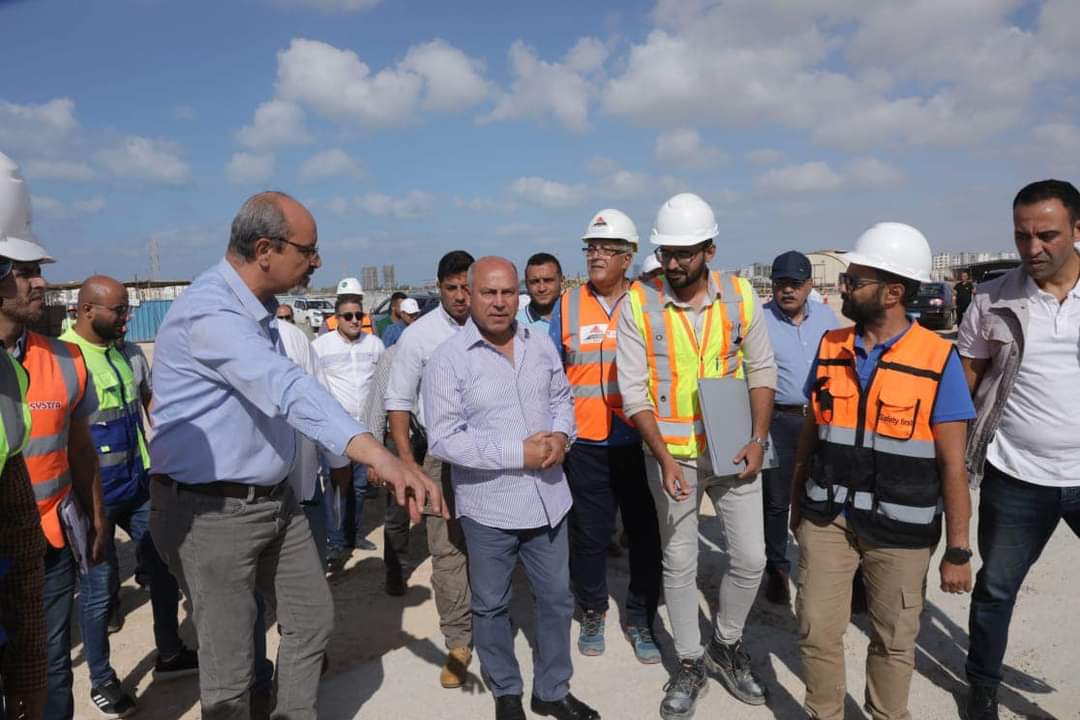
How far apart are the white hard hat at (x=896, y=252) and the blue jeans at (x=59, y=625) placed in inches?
125

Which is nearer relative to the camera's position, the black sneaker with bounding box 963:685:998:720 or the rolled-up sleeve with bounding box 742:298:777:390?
the black sneaker with bounding box 963:685:998:720

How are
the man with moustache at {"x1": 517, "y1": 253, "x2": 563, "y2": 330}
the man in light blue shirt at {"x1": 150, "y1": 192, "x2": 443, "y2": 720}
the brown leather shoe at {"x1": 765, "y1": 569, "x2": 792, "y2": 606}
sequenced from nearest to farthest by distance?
1. the man in light blue shirt at {"x1": 150, "y1": 192, "x2": 443, "y2": 720}
2. the brown leather shoe at {"x1": 765, "y1": 569, "x2": 792, "y2": 606}
3. the man with moustache at {"x1": 517, "y1": 253, "x2": 563, "y2": 330}

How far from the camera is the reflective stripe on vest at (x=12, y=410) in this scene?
1481 millimetres

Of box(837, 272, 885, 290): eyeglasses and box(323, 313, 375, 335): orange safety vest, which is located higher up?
box(837, 272, 885, 290): eyeglasses

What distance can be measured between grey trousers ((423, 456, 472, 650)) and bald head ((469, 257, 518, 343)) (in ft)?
3.70

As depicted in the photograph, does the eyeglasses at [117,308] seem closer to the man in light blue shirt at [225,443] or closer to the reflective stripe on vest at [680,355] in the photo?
the man in light blue shirt at [225,443]

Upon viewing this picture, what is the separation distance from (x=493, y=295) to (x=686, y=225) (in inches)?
38.5

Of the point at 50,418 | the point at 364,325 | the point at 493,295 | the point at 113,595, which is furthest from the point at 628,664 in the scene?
the point at 364,325

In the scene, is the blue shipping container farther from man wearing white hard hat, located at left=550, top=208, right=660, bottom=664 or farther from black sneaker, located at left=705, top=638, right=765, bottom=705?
black sneaker, located at left=705, top=638, right=765, bottom=705

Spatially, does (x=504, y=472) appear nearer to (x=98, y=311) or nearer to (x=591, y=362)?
(x=591, y=362)

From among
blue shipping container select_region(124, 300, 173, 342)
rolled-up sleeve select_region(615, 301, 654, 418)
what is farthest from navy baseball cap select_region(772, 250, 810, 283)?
blue shipping container select_region(124, 300, 173, 342)

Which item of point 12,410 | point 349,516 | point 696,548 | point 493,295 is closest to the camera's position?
point 12,410

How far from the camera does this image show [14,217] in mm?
2033

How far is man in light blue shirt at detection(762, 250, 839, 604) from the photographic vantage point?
4.17 meters
